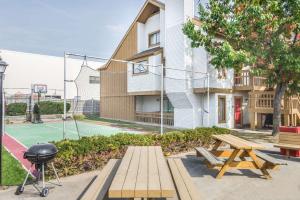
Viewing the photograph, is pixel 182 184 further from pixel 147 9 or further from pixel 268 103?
pixel 147 9

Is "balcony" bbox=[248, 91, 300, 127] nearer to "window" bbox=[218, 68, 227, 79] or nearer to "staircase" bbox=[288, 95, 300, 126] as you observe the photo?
"staircase" bbox=[288, 95, 300, 126]

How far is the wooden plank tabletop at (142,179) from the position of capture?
316cm

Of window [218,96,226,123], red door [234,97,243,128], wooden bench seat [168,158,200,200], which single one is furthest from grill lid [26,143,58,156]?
red door [234,97,243,128]

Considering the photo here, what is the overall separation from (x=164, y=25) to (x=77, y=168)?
1523cm

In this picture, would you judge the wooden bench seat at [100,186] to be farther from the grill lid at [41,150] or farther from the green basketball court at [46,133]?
the green basketball court at [46,133]

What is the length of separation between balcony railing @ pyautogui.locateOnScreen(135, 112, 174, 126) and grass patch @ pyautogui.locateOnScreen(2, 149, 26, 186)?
41.5ft

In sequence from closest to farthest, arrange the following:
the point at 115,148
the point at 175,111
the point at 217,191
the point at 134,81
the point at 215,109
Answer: the point at 217,191 → the point at 115,148 → the point at 215,109 → the point at 175,111 → the point at 134,81

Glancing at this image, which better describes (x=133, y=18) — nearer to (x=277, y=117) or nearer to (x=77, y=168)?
(x=277, y=117)

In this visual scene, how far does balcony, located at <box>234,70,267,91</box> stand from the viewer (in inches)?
667

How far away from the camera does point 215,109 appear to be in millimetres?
16656

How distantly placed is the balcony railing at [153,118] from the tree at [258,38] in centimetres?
736

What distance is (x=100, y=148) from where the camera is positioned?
7113 millimetres

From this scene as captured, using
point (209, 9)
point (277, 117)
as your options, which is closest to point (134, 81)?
point (209, 9)

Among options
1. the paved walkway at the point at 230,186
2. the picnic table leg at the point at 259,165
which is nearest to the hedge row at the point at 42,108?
the paved walkway at the point at 230,186
